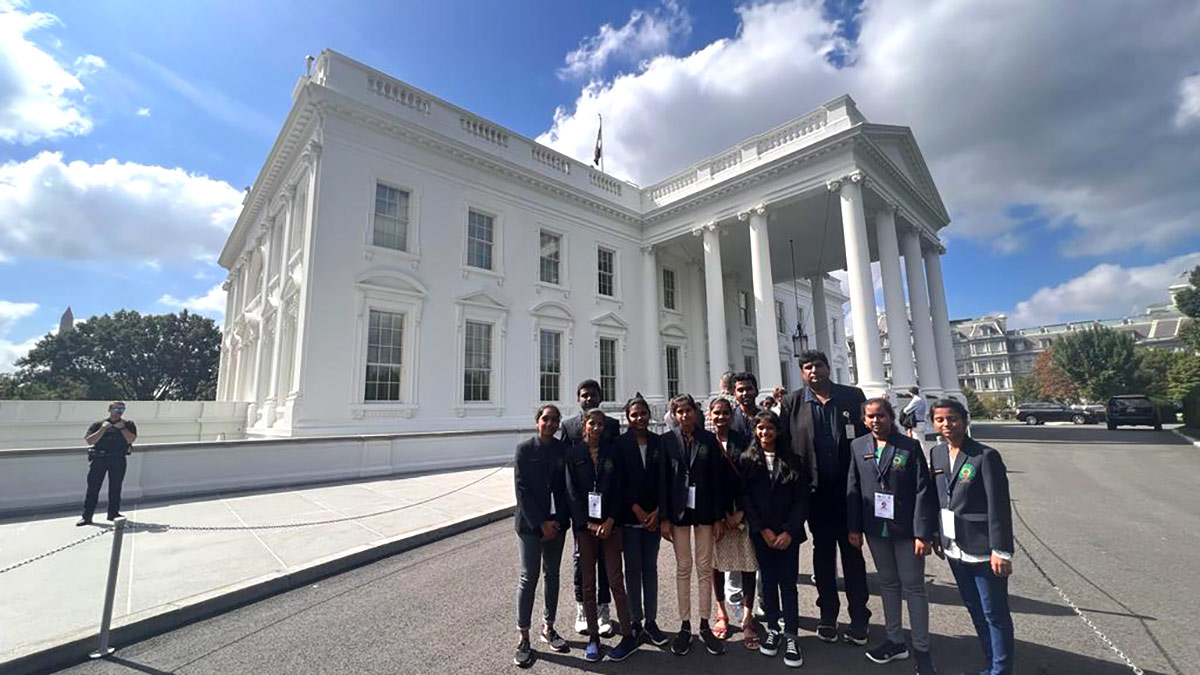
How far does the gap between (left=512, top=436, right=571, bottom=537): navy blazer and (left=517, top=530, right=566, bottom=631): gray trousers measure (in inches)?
3.9

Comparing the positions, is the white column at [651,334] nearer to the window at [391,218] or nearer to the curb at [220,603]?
the window at [391,218]

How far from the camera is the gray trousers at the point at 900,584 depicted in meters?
3.00

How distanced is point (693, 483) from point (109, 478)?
8045 millimetres

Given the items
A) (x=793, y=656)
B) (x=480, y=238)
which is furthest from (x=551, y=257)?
(x=793, y=656)

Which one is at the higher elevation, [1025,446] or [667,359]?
[667,359]

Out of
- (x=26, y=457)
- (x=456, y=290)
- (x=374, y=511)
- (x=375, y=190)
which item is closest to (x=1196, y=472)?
(x=374, y=511)

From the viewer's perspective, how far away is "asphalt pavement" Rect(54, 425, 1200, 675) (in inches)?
122

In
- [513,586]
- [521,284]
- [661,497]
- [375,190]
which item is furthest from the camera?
[521,284]

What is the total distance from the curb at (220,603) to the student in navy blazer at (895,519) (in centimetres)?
492

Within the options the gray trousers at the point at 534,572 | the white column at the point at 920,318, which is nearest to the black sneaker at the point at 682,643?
the gray trousers at the point at 534,572

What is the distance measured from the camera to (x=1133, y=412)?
2352 centimetres

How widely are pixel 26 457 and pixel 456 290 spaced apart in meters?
8.72

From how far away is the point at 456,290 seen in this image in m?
13.9

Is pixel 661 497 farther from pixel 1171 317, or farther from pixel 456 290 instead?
pixel 1171 317
